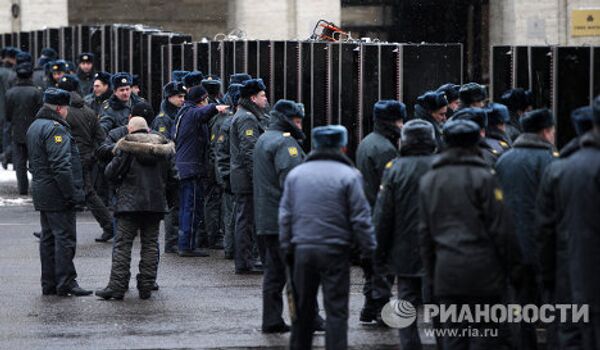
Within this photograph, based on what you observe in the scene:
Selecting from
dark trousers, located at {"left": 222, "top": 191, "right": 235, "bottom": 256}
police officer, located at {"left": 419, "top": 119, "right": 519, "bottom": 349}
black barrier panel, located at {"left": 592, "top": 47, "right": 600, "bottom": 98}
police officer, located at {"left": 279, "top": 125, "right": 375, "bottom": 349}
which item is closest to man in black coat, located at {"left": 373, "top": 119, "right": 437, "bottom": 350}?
police officer, located at {"left": 279, "top": 125, "right": 375, "bottom": 349}

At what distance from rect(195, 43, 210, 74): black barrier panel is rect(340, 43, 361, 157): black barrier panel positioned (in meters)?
3.61

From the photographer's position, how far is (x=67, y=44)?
2927cm

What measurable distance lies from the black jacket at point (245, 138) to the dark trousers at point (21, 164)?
25.6 feet

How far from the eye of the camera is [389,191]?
11344mm

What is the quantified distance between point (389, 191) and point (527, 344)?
1.54 meters

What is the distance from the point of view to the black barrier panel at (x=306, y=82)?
18.7 m

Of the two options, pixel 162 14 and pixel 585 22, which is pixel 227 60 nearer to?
pixel 585 22

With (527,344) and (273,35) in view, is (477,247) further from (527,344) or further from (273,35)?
(273,35)

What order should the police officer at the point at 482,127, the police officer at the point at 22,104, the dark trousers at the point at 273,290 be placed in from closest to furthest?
the police officer at the point at 482,127 → the dark trousers at the point at 273,290 → the police officer at the point at 22,104

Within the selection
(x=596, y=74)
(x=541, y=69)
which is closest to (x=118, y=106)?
(x=541, y=69)

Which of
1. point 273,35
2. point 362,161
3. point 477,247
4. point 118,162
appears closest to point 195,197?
point 118,162

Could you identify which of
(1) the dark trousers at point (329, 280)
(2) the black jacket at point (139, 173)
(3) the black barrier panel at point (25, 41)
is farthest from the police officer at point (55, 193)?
(3) the black barrier panel at point (25, 41)

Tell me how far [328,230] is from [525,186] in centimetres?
150

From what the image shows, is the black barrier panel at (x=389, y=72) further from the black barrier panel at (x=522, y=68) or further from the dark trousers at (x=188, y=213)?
the dark trousers at (x=188, y=213)
